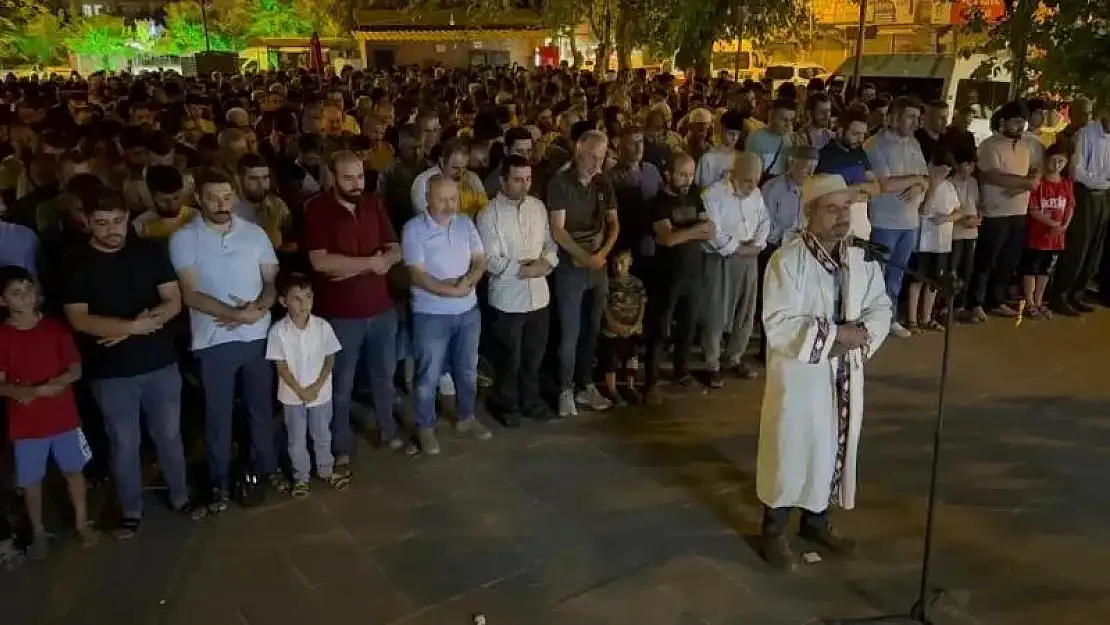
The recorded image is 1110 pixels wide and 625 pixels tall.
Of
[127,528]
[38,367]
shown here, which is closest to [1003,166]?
[127,528]

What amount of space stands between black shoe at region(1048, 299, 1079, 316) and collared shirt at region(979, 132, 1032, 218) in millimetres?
1081

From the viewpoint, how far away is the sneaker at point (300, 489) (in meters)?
5.23

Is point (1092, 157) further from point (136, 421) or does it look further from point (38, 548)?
point (38, 548)

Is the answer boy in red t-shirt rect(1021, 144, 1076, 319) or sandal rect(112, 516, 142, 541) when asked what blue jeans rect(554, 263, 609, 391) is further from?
boy in red t-shirt rect(1021, 144, 1076, 319)

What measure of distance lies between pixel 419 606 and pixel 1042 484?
3562 mm

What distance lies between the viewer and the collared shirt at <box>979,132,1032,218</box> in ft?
25.4

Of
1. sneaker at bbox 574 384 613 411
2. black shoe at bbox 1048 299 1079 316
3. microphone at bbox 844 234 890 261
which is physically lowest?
sneaker at bbox 574 384 613 411

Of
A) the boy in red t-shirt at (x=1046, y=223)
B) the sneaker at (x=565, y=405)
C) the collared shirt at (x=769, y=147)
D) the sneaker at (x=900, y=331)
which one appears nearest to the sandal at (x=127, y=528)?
the sneaker at (x=565, y=405)

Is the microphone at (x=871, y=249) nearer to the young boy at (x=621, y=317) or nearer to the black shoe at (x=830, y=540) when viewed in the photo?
the black shoe at (x=830, y=540)

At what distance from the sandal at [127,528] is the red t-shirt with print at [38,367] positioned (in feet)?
2.06

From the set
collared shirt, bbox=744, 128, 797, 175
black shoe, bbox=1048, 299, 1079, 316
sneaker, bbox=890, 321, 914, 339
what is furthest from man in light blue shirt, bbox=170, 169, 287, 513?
black shoe, bbox=1048, 299, 1079, 316

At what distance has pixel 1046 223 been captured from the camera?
7.97m

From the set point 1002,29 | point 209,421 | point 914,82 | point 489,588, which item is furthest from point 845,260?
point 914,82

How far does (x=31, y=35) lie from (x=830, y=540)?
35.6 meters
